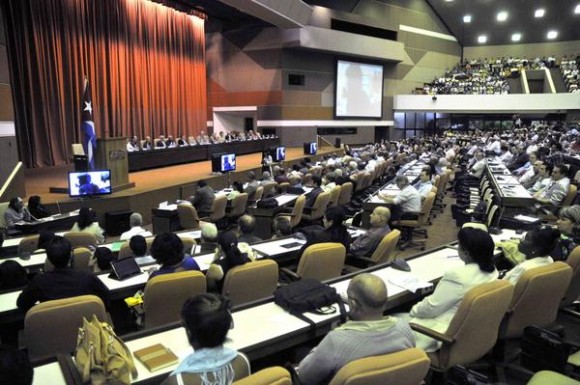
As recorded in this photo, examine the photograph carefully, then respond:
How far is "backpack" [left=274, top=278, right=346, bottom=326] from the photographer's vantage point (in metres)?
2.80

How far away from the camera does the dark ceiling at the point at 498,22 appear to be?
22.6 metres

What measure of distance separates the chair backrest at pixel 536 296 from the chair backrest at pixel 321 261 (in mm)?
1404

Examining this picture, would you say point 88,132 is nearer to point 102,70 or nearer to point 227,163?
point 227,163

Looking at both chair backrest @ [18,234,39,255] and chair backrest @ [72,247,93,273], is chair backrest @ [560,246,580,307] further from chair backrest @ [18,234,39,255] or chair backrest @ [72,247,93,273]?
chair backrest @ [18,234,39,255]

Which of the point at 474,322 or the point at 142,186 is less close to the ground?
the point at 474,322

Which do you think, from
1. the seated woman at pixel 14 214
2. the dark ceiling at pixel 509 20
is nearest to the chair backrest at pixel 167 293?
the seated woman at pixel 14 214

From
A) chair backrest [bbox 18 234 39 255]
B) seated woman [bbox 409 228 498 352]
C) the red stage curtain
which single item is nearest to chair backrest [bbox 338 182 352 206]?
chair backrest [bbox 18 234 39 255]

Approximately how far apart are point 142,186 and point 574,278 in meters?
8.02

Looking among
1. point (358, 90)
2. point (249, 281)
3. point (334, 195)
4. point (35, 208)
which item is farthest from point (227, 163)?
point (358, 90)

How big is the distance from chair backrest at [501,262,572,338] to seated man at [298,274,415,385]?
1.23 meters

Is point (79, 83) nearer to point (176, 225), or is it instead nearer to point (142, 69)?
point (142, 69)

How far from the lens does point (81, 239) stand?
4.80 m

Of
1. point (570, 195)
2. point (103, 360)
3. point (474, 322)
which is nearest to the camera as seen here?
point (103, 360)

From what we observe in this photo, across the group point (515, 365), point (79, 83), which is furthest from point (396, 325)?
point (79, 83)
